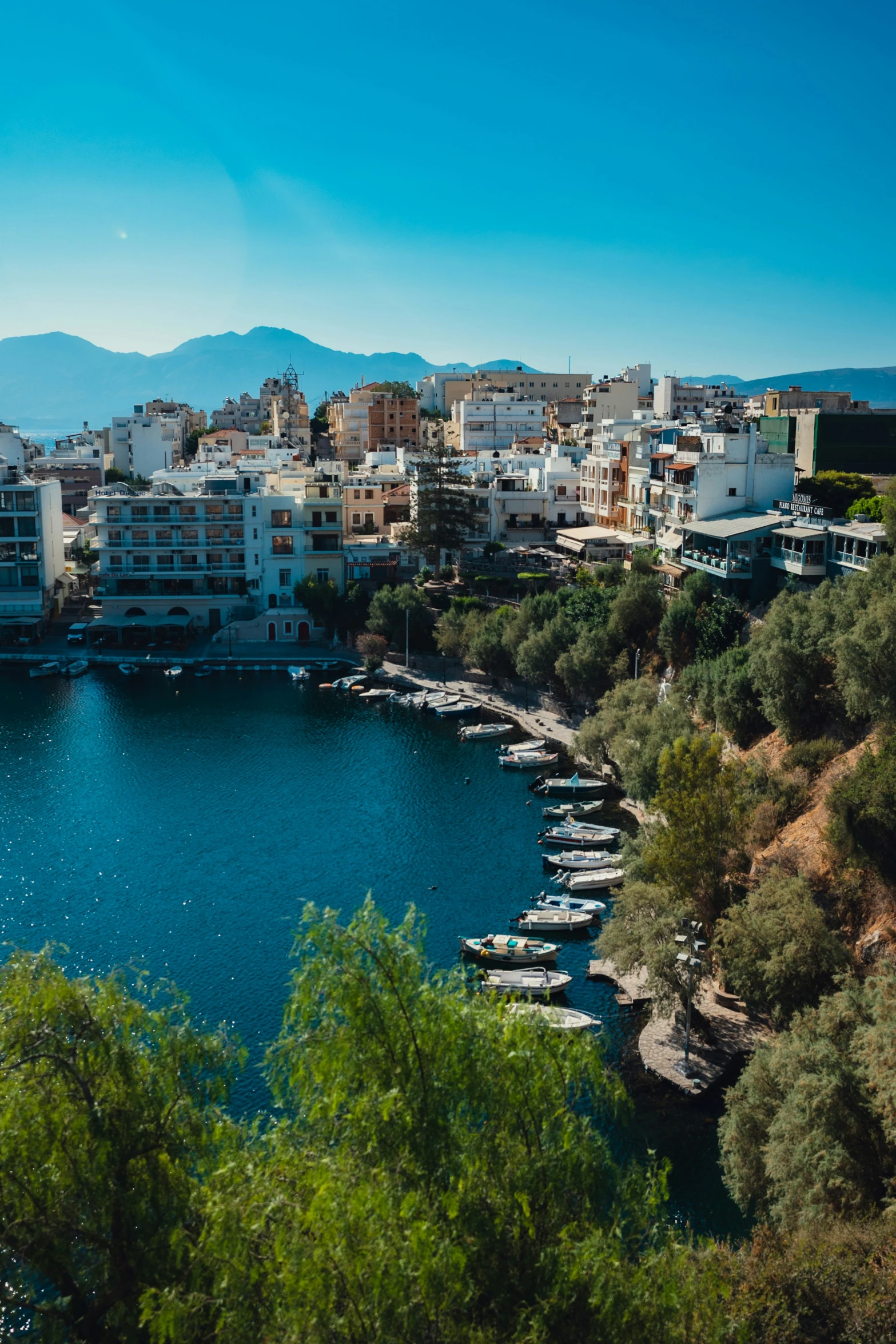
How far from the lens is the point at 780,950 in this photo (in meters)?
21.4

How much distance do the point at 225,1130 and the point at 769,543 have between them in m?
33.7

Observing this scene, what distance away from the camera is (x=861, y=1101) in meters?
16.1

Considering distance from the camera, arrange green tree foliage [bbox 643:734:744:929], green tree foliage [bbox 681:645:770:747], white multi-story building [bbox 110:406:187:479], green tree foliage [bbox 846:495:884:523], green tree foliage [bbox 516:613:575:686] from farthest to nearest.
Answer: white multi-story building [bbox 110:406:187:479] < green tree foliage [bbox 516:613:575:686] < green tree foliage [bbox 846:495:884:523] < green tree foliage [bbox 681:645:770:747] < green tree foliage [bbox 643:734:744:929]

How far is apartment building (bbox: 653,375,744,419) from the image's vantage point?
294 feet

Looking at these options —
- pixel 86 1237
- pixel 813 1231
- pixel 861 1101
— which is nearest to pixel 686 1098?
pixel 861 1101

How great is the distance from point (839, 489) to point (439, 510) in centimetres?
2369

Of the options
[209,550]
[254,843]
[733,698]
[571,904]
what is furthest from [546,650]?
[209,550]

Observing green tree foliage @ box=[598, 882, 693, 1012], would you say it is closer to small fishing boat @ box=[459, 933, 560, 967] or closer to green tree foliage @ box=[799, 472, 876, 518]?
small fishing boat @ box=[459, 933, 560, 967]

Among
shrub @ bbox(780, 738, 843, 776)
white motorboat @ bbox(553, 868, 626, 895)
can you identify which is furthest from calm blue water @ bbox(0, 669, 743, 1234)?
shrub @ bbox(780, 738, 843, 776)

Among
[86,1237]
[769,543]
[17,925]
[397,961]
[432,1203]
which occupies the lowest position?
[17,925]

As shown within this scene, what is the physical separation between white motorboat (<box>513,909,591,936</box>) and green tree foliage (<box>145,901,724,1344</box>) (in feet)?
47.5

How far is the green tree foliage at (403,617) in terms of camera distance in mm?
57719

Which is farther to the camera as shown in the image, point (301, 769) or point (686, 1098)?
point (301, 769)

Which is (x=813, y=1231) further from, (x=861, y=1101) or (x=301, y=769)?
(x=301, y=769)
